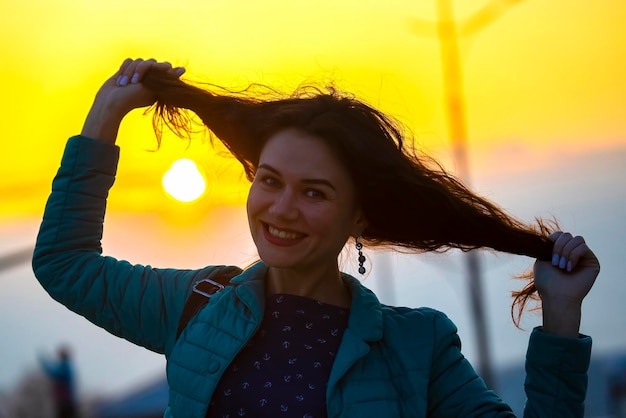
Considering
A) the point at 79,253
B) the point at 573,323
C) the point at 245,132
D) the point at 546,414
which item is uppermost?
the point at 245,132

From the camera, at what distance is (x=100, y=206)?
4863 mm

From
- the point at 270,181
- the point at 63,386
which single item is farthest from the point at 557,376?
the point at 63,386

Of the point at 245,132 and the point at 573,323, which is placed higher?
the point at 245,132

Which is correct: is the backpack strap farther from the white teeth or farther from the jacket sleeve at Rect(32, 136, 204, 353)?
the white teeth

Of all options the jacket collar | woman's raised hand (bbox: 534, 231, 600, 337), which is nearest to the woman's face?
the jacket collar

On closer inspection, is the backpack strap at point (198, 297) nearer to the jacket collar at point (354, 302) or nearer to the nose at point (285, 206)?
the jacket collar at point (354, 302)

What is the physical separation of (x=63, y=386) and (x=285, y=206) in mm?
15286

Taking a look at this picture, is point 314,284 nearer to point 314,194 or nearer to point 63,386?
point 314,194

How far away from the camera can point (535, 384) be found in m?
4.66

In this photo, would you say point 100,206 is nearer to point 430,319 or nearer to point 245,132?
point 245,132

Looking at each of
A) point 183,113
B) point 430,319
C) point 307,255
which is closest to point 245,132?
point 183,113

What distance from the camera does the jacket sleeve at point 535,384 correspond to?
15.1 feet

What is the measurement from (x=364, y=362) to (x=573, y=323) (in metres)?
0.72

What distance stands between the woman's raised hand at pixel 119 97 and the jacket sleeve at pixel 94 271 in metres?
0.07
